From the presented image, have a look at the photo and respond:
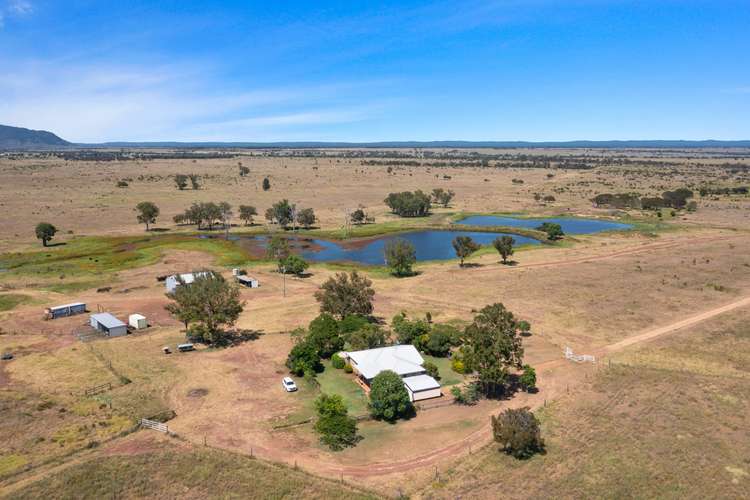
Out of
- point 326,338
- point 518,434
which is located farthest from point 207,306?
point 518,434

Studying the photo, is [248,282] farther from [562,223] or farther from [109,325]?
[562,223]

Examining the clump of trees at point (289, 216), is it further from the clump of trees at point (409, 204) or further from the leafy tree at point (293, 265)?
the leafy tree at point (293, 265)

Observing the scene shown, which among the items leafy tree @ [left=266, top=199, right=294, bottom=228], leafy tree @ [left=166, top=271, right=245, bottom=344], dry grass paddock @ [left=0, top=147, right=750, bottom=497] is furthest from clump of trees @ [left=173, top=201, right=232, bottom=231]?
leafy tree @ [left=166, top=271, right=245, bottom=344]

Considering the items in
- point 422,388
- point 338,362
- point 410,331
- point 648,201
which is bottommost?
point 338,362

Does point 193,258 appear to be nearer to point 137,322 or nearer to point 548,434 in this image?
point 137,322

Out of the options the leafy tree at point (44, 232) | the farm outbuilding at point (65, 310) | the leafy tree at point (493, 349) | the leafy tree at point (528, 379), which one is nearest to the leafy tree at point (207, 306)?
the farm outbuilding at point (65, 310)

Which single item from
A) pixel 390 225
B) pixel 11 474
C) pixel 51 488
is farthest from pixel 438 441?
pixel 390 225
